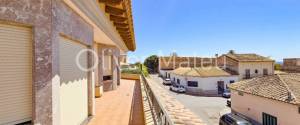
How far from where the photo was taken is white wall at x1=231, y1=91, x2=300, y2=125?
11.7 m

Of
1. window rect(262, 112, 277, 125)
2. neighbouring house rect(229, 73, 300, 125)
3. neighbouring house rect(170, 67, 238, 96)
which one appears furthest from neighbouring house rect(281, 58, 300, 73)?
window rect(262, 112, 277, 125)

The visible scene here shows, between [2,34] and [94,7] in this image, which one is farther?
[94,7]

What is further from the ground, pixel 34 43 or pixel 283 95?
pixel 34 43

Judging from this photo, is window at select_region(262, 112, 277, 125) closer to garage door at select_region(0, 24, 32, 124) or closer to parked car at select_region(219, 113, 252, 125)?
parked car at select_region(219, 113, 252, 125)

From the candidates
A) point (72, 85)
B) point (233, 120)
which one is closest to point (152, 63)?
point (233, 120)

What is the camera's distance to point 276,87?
14523 mm

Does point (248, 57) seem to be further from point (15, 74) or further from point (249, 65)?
point (15, 74)

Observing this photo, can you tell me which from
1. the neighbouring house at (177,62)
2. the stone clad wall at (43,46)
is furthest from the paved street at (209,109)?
the neighbouring house at (177,62)

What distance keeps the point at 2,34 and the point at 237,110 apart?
18.1 meters

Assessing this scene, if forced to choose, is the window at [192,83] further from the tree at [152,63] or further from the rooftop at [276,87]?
the tree at [152,63]

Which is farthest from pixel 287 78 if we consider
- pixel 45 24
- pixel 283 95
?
pixel 45 24

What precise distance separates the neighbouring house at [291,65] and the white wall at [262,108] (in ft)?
90.7

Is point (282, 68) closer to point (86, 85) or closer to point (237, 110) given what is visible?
point (237, 110)

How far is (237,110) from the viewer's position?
57.1ft
